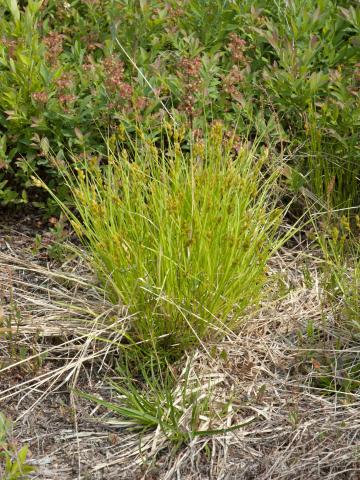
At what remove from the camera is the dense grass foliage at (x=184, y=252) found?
2.94m

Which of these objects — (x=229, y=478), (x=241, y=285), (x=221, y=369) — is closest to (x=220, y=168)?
(x=241, y=285)

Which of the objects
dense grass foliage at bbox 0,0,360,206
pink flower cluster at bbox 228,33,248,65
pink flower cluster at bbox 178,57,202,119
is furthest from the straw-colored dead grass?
pink flower cluster at bbox 228,33,248,65

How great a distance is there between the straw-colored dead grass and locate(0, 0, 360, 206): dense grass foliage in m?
0.59

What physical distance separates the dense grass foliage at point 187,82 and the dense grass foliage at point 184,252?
1.59ft

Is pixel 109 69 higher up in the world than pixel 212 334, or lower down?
higher up

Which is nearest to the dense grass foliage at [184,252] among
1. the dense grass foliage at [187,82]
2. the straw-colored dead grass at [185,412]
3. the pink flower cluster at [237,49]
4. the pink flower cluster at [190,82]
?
the straw-colored dead grass at [185,412]

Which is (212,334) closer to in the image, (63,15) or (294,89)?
(294,89)

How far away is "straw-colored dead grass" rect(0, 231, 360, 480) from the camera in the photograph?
8.77ft

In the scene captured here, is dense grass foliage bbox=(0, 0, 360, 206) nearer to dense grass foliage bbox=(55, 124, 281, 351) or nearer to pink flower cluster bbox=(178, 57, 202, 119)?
pink flower cluster bbox=(178, 57, 202, 119)

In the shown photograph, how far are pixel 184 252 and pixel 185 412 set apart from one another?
55cm

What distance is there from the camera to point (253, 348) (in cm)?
311

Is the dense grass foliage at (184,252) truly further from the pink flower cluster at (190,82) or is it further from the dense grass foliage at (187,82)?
the dense grass foliage at (187,82)

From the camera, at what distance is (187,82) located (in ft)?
11.6

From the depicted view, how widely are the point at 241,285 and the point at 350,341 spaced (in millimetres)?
455
